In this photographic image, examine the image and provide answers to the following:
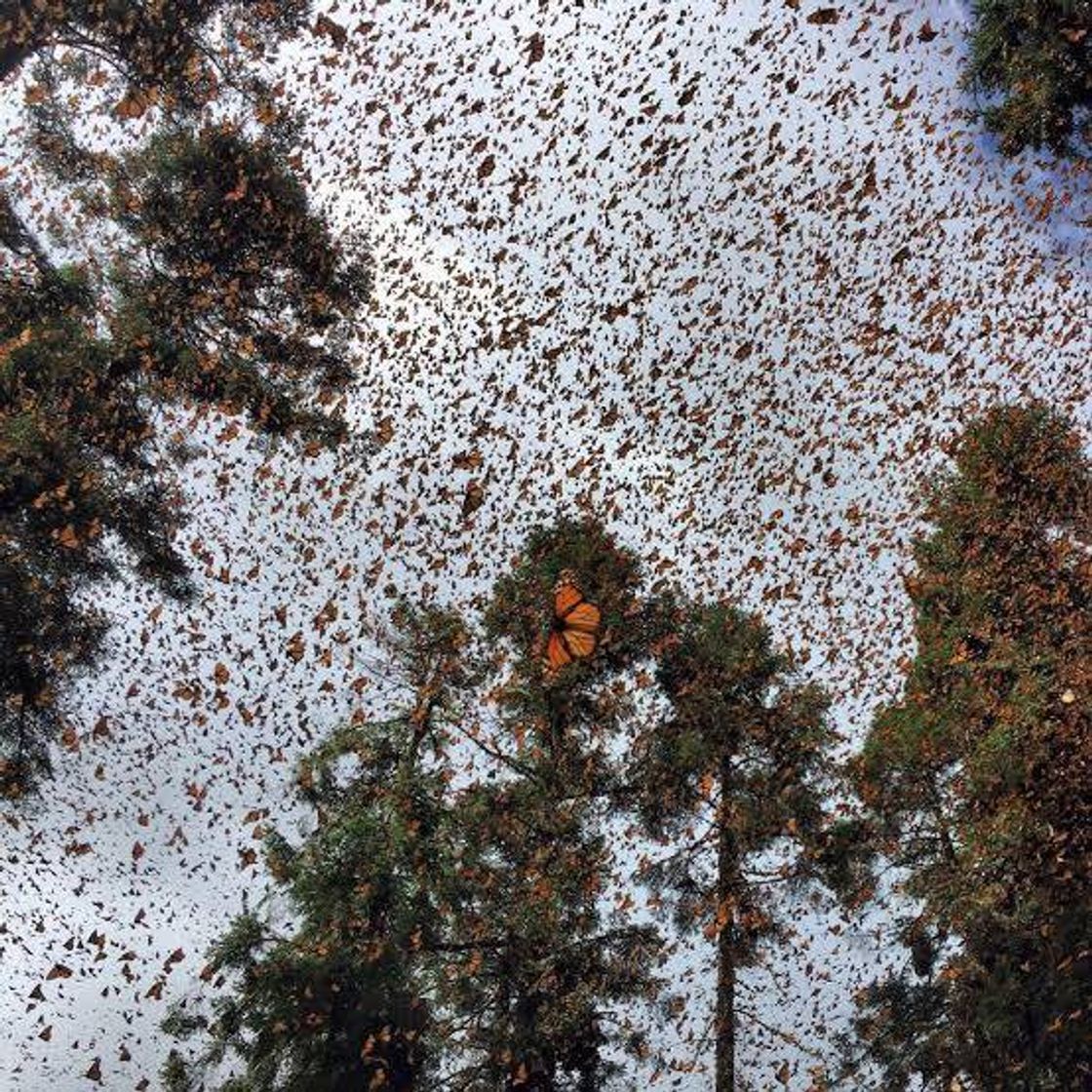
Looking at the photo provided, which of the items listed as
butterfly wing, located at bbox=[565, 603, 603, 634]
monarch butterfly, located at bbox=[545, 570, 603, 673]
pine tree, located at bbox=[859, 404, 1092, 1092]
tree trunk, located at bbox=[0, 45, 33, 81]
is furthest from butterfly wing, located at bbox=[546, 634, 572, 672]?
tree trunk, located at bbox=[0, 45, 33, 81]

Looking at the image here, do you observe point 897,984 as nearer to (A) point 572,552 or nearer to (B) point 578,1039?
(B) point 578,1039

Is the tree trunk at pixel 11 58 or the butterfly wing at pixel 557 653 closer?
the tree trunk at pixel 11 58

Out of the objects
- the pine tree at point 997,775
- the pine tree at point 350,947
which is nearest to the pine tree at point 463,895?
the pine tree at point 350,947

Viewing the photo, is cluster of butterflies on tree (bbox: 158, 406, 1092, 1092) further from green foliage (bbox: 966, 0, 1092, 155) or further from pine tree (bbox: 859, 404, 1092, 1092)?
green foliage (bbox: 966, 0, 1092, 155)

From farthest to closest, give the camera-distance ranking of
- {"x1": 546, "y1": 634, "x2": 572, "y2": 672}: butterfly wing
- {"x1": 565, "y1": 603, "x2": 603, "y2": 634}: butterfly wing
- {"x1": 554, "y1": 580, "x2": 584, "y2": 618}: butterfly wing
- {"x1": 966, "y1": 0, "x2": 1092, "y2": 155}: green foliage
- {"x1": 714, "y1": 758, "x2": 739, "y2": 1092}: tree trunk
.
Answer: {"x1": 554, "y1": 580, "x2": 584, "y2": 618}: butterfly wing → {"x1": 565, "y1": 603, "x2": 603, "y2": 634}: butterfly wing → {"x1": 546, "y1": 634, "x2": 572, "y2": 672}: butterfly wing → {"x1": 714, "y1": 758, "x2": 739, "y2": 1092}: tree trunk → {"x1": 966, "y1": 0, "x2": 1092, "y2": 155}: green foliage

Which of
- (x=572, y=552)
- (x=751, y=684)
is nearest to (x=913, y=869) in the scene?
(x=751, y=684)

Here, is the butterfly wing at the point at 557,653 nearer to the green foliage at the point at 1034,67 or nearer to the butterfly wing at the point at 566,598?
the butterfly wing at the point at 566,598
